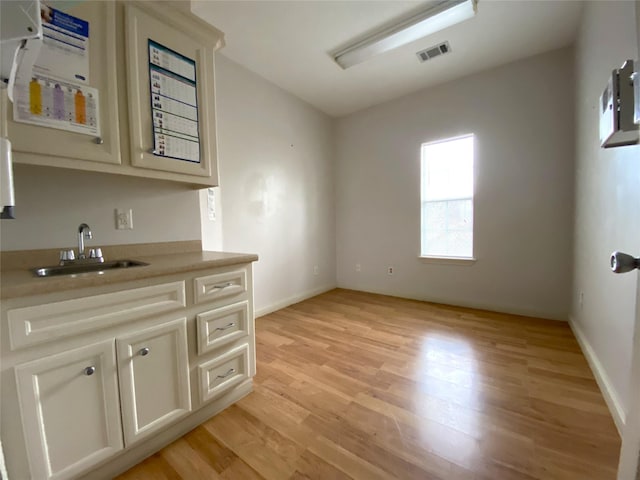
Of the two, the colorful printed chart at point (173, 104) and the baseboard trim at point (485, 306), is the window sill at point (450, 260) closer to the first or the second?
the baseboard trim at point (485, 306)

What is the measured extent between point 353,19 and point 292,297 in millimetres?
3054

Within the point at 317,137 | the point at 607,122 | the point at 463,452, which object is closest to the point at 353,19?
the point at 317,137

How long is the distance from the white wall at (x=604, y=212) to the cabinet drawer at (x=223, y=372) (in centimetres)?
203

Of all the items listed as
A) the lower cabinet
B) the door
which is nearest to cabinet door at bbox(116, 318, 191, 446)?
the lower cabinet

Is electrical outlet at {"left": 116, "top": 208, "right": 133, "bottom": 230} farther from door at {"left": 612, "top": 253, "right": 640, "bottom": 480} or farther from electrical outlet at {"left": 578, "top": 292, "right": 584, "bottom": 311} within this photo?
electrical outlet at {"left": 578, "top": 292, "right": 584, "bottom": 311}

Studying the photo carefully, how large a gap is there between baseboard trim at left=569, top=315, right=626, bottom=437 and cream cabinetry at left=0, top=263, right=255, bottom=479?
2006 millimetres

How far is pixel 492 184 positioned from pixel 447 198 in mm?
503

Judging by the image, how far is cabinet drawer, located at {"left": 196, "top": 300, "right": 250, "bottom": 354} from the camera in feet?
4.50

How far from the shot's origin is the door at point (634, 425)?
57 cm

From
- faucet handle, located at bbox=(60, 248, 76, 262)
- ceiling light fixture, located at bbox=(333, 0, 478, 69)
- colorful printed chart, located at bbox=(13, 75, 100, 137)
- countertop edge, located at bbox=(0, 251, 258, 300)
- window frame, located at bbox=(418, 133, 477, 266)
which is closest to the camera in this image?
countertop edge, located at bbox=(0, 251, 258, 300)

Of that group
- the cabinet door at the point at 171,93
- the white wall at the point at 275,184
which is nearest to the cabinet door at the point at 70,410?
the cabinet door at the point at 171,93

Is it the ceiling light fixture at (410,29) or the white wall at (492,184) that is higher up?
the ceiling light fixture at (410,29)

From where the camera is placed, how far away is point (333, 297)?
3.82 metres

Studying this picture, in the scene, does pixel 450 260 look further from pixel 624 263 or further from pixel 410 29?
pixel 624 263
